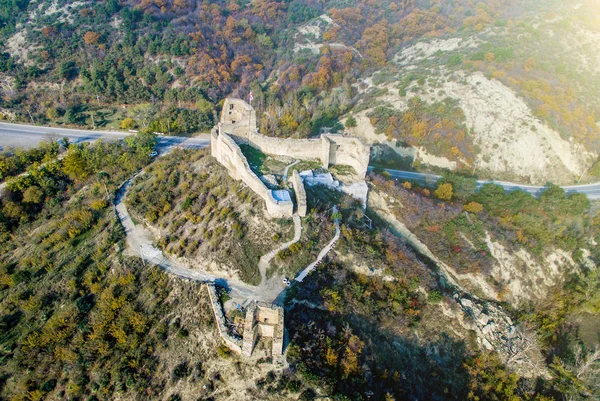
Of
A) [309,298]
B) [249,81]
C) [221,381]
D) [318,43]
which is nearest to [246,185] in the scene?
[309,298]

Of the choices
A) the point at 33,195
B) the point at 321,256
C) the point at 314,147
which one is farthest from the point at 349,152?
the point at 33,195

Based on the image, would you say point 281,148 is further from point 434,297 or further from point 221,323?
point 434,297

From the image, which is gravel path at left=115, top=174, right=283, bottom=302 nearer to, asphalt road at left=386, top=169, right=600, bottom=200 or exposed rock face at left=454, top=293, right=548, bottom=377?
exposed rock face at left=454, top=293, right=548, bottom=377

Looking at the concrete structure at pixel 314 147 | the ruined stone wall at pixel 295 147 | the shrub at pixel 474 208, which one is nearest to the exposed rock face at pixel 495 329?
the shrub at pixel 474 208

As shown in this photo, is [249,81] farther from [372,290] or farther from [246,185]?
[372,290]

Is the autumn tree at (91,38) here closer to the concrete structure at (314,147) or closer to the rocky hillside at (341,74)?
the rocky hillside at (341,74)

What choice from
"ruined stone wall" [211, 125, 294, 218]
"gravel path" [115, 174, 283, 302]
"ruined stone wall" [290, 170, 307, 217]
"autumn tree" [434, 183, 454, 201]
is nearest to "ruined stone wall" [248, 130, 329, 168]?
"ruined stone wall" [211, 125, 294, 218]
